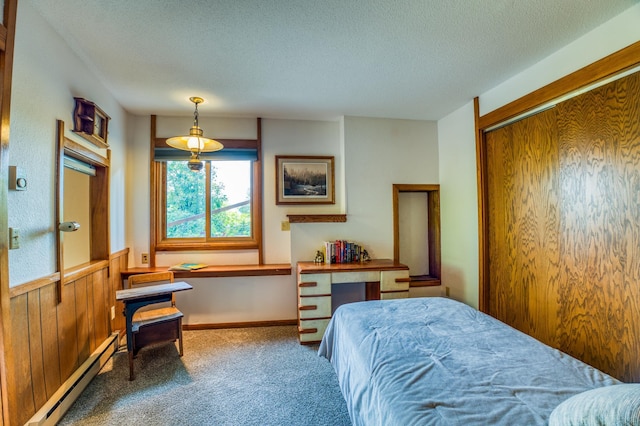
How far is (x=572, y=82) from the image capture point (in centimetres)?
192

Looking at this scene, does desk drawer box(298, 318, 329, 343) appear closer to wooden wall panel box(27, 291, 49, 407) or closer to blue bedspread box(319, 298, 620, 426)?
blue bedspread box(319, 298, 620, 426)

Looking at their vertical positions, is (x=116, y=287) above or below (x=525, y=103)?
below

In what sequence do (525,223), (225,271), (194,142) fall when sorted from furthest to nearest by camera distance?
(225,271), (194,142), (525,223)

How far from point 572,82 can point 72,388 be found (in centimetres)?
410

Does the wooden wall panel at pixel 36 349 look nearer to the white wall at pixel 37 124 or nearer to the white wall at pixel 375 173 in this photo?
the white wall at pixel 37 124

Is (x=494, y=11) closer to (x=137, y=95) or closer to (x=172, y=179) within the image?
(x=137, y=95)

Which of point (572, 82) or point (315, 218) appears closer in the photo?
point (572, 82)

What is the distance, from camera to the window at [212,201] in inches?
130

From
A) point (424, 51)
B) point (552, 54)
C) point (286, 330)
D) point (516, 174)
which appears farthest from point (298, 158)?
point (552, 54)

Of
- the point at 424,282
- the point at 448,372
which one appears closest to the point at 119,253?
the point at 448,372

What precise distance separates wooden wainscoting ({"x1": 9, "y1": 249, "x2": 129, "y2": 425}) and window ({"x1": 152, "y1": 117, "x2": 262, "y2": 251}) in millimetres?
845

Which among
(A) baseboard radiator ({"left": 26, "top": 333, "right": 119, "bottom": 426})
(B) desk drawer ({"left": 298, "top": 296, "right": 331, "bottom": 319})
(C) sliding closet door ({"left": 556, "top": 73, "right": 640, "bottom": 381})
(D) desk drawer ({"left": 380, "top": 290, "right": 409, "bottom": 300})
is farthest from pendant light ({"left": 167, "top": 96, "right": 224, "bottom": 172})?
(C) sliding closet door ({"left": 556, "top": 73, "right": 640, "bottom": 381})

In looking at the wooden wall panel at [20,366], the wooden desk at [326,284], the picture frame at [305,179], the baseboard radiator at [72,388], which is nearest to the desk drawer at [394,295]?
the wooden desk at [326,284]

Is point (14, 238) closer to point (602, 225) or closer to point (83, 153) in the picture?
point (83, 153)
